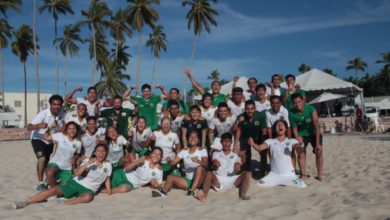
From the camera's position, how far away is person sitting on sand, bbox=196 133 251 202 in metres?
5.21

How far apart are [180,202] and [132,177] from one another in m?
1.29

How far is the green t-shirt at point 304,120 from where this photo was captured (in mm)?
5844

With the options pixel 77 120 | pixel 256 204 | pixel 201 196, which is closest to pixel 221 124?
pixel 201 196

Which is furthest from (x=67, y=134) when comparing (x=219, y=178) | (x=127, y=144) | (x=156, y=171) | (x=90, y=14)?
(x=90, y=14)

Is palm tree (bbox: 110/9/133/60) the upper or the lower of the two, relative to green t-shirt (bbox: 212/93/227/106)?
upper

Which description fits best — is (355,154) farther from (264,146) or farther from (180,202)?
(180,202)

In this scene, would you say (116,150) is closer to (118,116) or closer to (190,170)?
(118,116)

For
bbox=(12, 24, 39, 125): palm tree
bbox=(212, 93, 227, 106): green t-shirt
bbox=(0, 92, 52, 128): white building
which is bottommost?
bbox=(212, 93, 227, 106): green t-shirt

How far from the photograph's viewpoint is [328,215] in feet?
12.8

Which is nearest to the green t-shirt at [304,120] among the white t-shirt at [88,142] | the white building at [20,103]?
the white t-shirt at [88,142]

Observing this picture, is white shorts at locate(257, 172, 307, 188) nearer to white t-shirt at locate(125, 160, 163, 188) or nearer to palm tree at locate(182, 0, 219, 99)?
white t-shirt at locate(125, 160, 163, 188)

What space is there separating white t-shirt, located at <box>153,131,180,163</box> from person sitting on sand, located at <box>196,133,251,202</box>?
0.85m

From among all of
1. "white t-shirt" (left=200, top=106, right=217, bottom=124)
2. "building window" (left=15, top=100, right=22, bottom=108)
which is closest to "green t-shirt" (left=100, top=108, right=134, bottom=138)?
"white t-shirt" (left=200, top=106, right=217, bottom=124)

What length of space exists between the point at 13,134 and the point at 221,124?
19.9m
